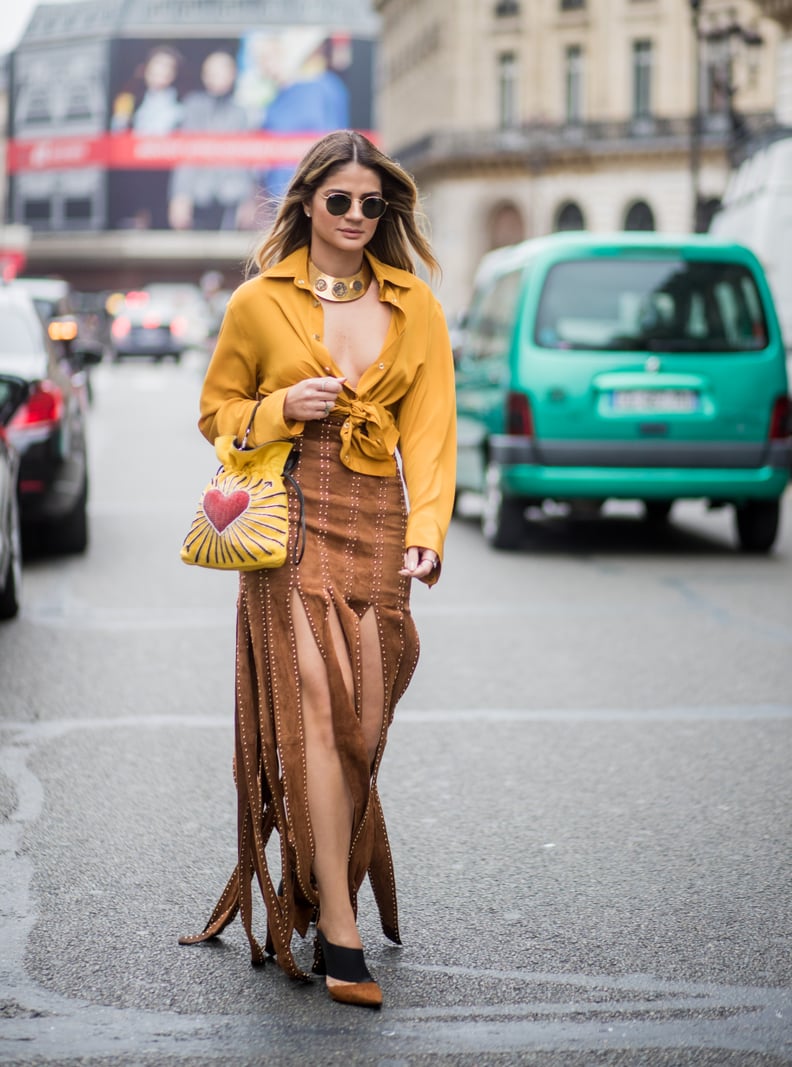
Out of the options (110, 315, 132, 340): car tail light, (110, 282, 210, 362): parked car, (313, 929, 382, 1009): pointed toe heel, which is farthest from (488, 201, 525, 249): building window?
(313, 929, 382, 1009): pointed toe heel

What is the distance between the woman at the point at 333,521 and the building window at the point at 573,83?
255ft

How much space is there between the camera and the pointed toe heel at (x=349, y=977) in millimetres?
3809

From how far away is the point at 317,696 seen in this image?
3936 millimetres

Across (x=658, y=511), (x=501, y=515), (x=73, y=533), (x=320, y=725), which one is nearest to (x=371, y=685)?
(x=320, y=725)

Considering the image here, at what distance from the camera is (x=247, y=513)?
12.9ft

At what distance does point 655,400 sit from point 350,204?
7.80 meters

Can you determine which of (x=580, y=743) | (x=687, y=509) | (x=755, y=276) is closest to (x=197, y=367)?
(x=687, y=509)

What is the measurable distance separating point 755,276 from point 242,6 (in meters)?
100

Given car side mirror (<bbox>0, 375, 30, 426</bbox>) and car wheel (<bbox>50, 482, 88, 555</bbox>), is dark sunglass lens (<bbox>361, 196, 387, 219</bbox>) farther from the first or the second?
car wheel (<bbox>50, 482, 88, 555</bbox>)

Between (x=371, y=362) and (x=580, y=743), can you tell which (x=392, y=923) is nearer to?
(x=371, y=362)

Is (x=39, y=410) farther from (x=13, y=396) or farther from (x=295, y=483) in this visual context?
(x=295, y=483)

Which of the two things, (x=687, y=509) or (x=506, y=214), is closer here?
(x=687, y=509)

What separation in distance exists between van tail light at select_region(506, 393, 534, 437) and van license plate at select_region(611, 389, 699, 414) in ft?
1.63

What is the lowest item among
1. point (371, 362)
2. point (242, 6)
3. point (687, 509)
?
point (687, 509)
